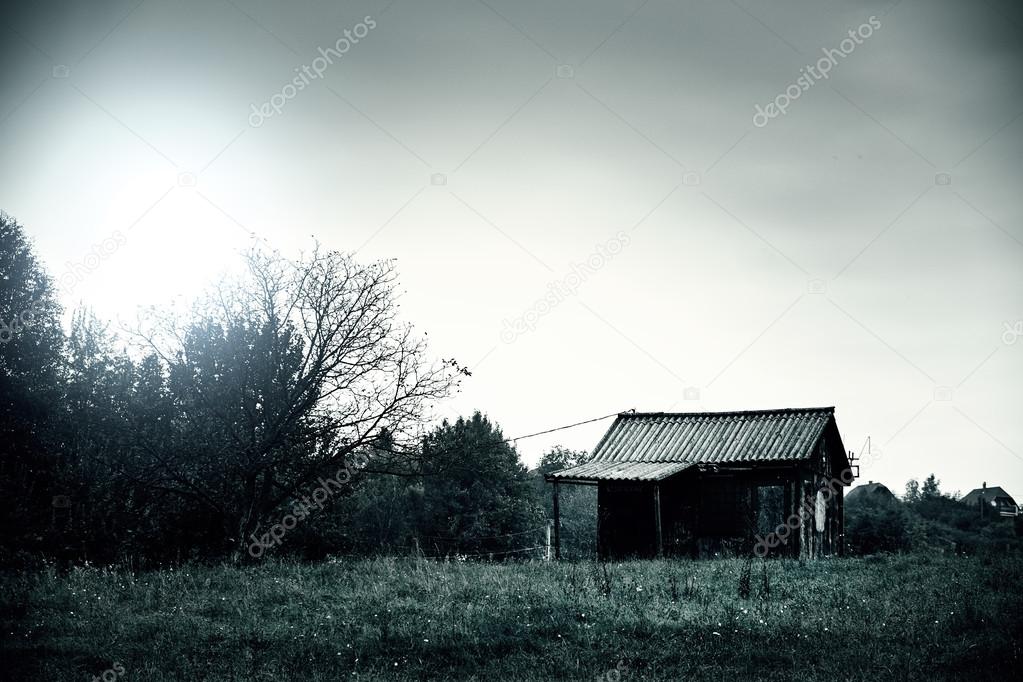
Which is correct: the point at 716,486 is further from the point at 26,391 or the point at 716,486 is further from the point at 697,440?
the point at 26,391

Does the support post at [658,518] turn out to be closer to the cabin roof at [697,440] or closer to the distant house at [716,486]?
the distant house at [716,486]

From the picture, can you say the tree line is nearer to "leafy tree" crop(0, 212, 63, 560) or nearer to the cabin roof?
"leafy tree" crop(0, 212, 63, 560)

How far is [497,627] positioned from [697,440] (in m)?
16.9

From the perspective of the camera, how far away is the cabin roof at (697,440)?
24.2m

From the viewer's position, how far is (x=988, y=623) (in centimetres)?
1075

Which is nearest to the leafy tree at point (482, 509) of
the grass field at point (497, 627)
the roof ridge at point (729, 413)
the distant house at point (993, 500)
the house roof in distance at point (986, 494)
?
the roof ridge at point (729, 413)

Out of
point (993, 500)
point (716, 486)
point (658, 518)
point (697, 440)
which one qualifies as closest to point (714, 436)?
point (697, 440)

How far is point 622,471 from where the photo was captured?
2383 cm

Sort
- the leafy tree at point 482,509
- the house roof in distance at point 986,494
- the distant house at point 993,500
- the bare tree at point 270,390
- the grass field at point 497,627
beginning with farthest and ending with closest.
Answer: the house roof in distance at point 986,494 < the distant house at point 993,500 < the leafy tree at point 482,509 < the bare tree at point 270,390 < the grass field at point 497,627

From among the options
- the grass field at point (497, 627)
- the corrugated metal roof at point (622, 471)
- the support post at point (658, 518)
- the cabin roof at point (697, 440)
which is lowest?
the grass field at point (497, 627)

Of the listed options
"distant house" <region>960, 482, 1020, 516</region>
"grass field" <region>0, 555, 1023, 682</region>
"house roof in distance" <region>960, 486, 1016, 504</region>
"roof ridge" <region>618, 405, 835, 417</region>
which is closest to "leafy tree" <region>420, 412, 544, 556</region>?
"roof ridge" <region>618, 405, 835, 417</region>

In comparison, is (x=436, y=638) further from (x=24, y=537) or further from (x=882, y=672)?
(x=24, y=537)

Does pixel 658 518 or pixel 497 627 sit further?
pixel 658 518

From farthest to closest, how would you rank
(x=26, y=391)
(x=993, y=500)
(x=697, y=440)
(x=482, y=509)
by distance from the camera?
(x=993, y=500)
(x=482, y=509)
(x=26, y=391)
(x=697, y=440)
